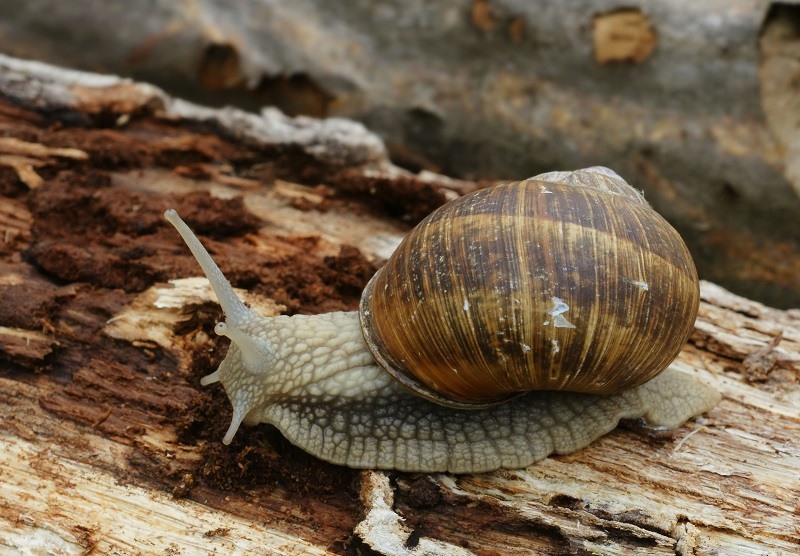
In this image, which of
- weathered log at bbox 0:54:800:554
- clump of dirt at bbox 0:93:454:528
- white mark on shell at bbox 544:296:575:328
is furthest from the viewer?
clump of dirt at bbox 0:93:454:528

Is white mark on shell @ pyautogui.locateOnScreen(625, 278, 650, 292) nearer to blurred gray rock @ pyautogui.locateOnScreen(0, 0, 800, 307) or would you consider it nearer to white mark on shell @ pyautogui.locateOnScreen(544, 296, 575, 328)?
white mark on shell @ pyautogui.locateOnScreen(544, 296, 575, 328)

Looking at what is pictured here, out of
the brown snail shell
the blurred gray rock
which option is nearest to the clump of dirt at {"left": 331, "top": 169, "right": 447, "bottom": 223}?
the brown snail shell

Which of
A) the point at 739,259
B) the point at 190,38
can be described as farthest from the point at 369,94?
the point at 739,259

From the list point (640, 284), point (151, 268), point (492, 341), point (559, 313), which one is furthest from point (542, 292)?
point (151, 268)

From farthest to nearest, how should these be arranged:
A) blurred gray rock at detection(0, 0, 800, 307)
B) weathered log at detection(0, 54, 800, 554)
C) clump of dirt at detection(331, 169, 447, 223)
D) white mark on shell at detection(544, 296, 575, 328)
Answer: blurred gray rock at detection(0, 0, 800, 307) < clump of dirt at detection(331, 169, 447, 223) < weathered log at detection(0, 54, 800, 554) < white mark on shell at detection(544, 296, 575, 328)

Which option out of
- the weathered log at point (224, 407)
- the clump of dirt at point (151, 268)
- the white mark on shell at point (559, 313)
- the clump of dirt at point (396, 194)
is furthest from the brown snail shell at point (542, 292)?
the clump of dirt at point (396, 194)

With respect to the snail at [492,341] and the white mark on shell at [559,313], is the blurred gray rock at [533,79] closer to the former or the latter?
the snail at [492,341]

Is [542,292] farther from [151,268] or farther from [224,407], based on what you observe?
[151,268]
